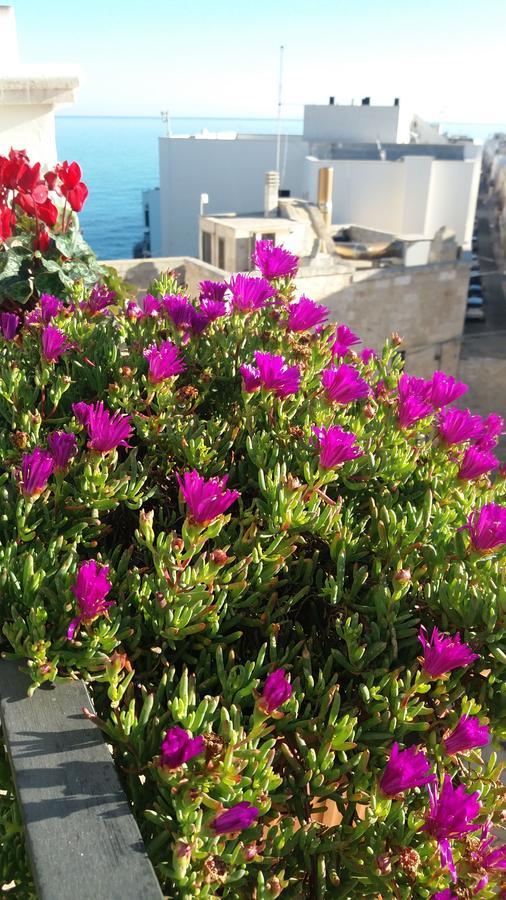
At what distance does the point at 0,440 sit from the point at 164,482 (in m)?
0.40

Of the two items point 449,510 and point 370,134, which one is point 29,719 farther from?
point 370,134

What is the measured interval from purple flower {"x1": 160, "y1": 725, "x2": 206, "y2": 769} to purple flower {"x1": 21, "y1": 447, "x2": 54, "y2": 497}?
0.58 metres

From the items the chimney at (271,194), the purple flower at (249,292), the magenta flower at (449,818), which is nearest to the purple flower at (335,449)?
the magenta flower at (449,818)

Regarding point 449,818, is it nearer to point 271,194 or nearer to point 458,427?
point 458,427

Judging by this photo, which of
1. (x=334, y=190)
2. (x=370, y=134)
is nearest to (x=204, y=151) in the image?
(x=334, y=190)

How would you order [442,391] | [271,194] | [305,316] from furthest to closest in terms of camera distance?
[271,194], [305,316], [442,391]

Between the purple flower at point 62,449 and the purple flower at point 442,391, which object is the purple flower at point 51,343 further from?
the purple flower at point 442,391

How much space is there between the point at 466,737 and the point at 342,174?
30227mm

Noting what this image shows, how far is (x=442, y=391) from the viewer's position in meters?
1.75

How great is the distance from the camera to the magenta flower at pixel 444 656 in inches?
44.5

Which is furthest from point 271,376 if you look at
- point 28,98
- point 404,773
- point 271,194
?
point 271,194

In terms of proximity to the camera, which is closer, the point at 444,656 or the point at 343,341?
the point at 444,656

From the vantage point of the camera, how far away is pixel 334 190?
1158 inches

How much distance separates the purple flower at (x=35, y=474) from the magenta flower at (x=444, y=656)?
76cm
